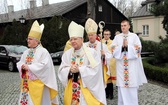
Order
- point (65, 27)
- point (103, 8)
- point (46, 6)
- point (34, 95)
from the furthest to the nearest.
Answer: point (46, 6) → point (103, 8) → point (65, 27) → point (34, 95)

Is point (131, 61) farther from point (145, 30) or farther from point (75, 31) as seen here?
point (145, 30)

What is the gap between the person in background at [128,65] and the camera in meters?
6.60

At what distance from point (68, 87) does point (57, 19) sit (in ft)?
58.1

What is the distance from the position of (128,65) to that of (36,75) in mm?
2592

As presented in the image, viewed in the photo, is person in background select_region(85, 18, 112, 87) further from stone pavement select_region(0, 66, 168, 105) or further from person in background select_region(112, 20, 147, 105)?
stone pavement select_region(0, 66, 168, 105)

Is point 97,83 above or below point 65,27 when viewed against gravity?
below

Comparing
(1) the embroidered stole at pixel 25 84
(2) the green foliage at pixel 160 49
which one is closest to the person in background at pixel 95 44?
(1) the embroidered stole at pixel 25 84

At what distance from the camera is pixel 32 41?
5.24 metres

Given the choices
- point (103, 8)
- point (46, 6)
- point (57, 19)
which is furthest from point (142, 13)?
point (57, 19)

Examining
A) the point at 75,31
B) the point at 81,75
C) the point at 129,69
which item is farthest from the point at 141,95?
the point at 75,31

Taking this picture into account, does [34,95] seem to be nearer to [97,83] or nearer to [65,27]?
[97,83]

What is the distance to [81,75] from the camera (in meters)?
4.57

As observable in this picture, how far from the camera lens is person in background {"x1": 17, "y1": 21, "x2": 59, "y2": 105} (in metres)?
5.09

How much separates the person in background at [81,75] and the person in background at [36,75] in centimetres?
50
